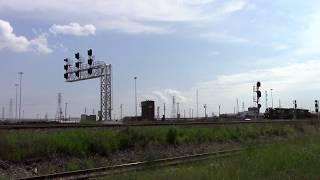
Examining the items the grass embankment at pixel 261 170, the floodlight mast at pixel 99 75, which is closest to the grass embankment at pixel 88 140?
the grass embankment at pixel 261 170

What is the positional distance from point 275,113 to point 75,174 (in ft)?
288

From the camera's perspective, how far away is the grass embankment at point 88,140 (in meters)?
23.2

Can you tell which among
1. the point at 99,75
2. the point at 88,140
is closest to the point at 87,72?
the point at 99,75

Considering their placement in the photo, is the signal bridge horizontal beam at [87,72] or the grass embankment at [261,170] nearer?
the grass embankment at [261,170]

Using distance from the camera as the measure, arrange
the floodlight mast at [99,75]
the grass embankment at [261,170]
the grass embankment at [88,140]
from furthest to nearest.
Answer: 1. the floodlight mast at [99,75]
2. the grass embankment at [88,140]
3. the grass embankment at [261,170]

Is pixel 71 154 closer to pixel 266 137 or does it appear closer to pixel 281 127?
pixel 266 137

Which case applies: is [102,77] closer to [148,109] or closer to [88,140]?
[148,109]

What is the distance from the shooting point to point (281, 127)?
4997 cm

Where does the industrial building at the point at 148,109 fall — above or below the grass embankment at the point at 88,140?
above

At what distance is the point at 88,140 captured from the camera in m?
26.9

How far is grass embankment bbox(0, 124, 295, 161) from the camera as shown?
23231 millimetres

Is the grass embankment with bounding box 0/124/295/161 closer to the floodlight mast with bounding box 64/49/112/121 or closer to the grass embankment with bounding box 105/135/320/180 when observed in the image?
the grass embankment with bounding box 105/135/320/180

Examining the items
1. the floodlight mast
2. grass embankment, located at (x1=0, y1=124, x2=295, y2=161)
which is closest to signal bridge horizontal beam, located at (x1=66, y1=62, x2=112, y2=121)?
the floodlight mast

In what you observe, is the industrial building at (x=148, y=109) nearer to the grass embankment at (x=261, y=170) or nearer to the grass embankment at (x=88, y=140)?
the grass embankment at (x=88, y=140)
